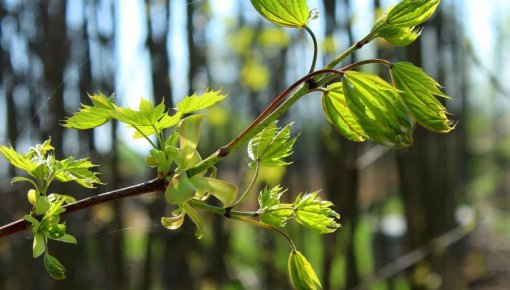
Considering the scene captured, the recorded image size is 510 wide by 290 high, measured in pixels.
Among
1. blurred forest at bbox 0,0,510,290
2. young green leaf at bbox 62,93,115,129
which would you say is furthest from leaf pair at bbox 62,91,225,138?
blurred forest at bbox 0,0,510,290

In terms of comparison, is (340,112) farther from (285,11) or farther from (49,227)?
(49,227)

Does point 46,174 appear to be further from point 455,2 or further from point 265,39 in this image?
point 455,2

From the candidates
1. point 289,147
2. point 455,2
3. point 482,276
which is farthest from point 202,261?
point 482,276

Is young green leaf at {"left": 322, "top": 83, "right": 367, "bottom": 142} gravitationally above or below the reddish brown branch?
above

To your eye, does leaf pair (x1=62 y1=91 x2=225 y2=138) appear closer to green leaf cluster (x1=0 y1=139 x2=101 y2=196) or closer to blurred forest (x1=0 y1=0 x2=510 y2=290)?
green leaf cluster (x1=0 y1=139 x2=101 y2=196)

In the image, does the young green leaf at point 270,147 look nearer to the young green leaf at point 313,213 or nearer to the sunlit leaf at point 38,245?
the young green leaf at point 313,213
